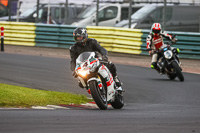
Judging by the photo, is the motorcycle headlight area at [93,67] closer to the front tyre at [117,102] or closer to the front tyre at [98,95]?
the front tyre at [98,95]

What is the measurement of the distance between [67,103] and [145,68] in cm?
853

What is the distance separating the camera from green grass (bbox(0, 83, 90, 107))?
10370 millimetres

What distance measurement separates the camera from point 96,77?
33.1ft

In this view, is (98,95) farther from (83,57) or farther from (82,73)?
(83,57)

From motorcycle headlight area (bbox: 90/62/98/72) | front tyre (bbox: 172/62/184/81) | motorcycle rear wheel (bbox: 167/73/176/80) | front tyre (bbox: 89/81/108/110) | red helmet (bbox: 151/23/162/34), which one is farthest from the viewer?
red helmet (bbox: 151/23/162/34)

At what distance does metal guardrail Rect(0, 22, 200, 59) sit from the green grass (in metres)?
9.42

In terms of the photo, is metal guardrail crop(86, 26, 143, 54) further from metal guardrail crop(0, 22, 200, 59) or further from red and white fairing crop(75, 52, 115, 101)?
red and white fairing crop(75, 52, 115, 101)

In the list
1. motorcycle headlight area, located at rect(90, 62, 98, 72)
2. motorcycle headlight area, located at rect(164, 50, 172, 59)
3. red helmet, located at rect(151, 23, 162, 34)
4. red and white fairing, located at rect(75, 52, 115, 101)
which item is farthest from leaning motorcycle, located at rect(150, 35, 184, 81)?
motorcycle headlight area, located at rect(90, 62, 98, 72)

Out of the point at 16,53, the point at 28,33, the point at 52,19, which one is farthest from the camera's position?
the point at 52,19

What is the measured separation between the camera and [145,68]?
19.4 metres

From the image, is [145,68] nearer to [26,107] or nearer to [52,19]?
[26,107]

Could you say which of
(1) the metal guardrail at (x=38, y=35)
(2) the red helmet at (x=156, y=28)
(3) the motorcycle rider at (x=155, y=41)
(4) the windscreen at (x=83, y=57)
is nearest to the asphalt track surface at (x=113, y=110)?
(3) the motorcycle rider at (x=155, y=41)

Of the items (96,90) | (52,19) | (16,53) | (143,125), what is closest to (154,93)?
(96,90)

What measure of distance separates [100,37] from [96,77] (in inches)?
539
